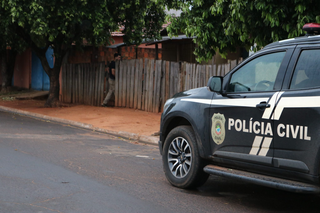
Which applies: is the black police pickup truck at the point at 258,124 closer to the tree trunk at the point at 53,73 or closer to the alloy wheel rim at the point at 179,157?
the alloy wheel rim at the point at 179,157

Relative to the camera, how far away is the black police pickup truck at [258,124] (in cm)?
419

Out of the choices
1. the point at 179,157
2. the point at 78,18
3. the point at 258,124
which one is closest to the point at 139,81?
the point at 78,18

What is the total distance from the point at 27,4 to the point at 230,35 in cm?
802

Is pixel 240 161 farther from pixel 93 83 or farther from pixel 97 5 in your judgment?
pixel 93 83

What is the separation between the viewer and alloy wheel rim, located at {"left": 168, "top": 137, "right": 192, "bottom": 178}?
5652 mm

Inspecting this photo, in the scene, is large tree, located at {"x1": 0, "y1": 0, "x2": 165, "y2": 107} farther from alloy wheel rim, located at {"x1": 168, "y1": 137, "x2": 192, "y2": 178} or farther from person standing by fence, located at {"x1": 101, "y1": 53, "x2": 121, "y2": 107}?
alloy wheel rim, located at {"x1": 168, "y1": 137, "x2": 192, "y2": 178}

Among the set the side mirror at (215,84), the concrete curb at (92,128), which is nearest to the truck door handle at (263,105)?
the side mirror at (215,84)

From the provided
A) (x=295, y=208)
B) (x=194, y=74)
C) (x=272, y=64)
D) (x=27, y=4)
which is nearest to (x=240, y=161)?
(x=295, y=208)

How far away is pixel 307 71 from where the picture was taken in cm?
439

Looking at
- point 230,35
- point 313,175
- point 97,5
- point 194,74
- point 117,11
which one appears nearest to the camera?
point 313,175

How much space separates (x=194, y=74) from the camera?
44.5 ft

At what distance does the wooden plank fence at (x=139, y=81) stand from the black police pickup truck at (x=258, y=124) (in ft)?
22.1

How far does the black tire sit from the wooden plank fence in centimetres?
657

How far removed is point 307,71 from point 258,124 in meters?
0.76
